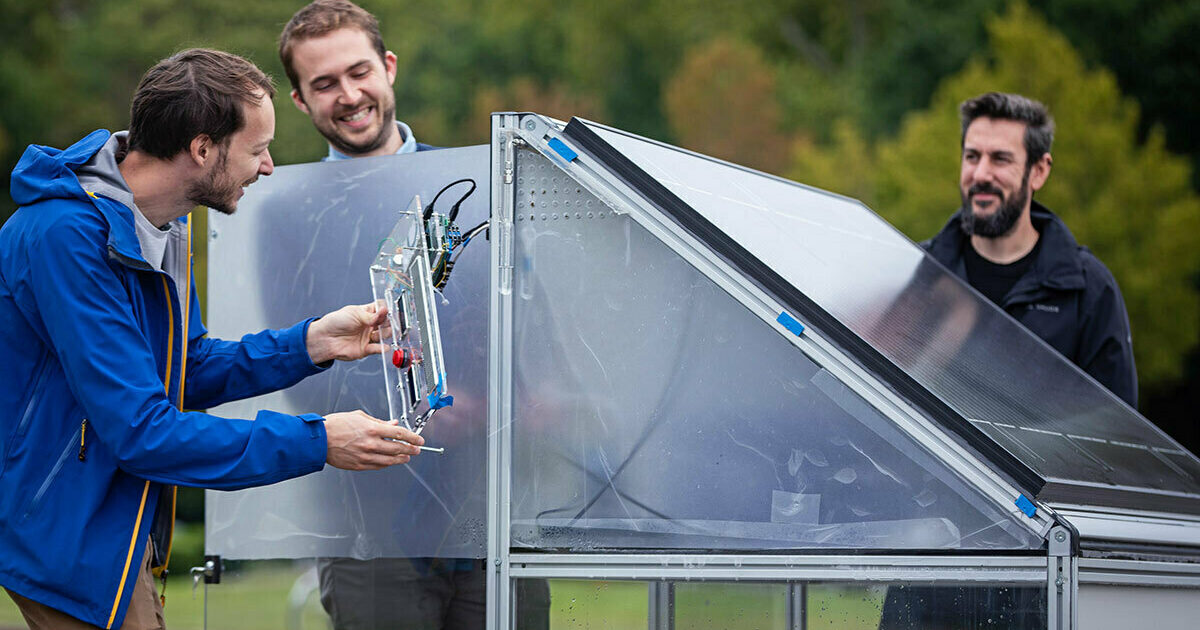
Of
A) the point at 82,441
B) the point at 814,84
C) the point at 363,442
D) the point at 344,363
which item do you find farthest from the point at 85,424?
the point at 814,84

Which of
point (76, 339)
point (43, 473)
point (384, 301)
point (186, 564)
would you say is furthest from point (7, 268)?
point (186, 564)

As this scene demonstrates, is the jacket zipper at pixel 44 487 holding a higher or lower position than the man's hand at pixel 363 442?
lower

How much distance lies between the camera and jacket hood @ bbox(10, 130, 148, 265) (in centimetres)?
256

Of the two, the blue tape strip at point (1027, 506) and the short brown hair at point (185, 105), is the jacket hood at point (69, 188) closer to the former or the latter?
the short brown hair at point (185, 105)

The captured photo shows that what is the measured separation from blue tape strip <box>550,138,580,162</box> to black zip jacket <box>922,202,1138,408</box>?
7.36ft

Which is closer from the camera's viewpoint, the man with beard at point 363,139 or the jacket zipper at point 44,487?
the jacket zipper at point 44,487

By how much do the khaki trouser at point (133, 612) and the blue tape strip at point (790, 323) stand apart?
55.4 inches

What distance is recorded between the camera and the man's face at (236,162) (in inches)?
108

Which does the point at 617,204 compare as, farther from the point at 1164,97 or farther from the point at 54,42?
the point at 54,42

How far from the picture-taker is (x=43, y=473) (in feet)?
8.29

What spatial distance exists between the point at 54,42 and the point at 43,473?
2739cm

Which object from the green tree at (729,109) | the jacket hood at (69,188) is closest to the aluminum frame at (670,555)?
the jacket hood at (69,188)

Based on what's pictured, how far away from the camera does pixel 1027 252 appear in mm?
4723

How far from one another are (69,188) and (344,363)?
107 cm
